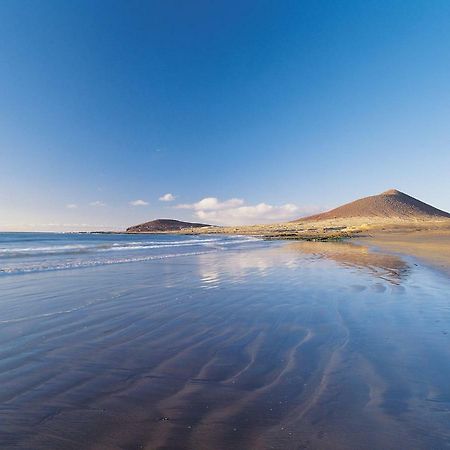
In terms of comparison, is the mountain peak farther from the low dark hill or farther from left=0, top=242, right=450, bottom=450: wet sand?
left=0, top=242, right=450, bottom=450: wet sand

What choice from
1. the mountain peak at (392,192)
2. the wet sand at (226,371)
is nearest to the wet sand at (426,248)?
the wet sand at (226,371)

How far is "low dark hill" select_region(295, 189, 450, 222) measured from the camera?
126m

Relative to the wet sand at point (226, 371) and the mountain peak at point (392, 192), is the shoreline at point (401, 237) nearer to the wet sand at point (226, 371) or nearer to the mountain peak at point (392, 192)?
the wet sand at point (226, 371)

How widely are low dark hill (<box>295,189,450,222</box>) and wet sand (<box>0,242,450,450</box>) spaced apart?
414ft

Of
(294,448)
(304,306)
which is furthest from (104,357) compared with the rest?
(304,306)

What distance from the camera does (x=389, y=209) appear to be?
133000 mm

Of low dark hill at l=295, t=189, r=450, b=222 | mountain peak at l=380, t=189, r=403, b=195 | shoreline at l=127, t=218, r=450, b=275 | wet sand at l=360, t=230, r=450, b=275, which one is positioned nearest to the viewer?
wet sand at l=360, t=230, r=450, b=275

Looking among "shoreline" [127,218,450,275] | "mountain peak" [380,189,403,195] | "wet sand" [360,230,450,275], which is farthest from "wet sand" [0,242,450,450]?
"mountain peak" [380,189,403,195]

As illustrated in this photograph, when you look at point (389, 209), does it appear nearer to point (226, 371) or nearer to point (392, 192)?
point (392, 192)

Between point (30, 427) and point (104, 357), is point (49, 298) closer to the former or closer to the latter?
point (104, 357)

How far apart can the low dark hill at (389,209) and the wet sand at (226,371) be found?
12625 cm

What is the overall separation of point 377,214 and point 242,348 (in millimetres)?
134509

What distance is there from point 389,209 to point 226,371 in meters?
146

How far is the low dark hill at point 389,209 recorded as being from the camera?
125750mm
